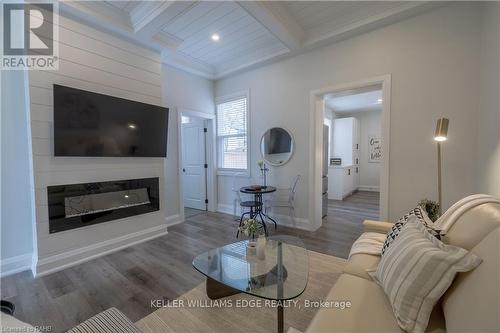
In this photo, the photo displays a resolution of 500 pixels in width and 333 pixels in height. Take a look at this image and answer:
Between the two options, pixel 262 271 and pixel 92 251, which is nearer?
pixel 262 271

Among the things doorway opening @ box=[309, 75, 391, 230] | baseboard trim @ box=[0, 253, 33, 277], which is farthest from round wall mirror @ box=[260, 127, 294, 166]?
baseboard trim @ box=[0, 253, 33, 277]

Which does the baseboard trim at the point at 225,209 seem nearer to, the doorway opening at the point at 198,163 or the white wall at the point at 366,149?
the doorway opening at the point at 198,163

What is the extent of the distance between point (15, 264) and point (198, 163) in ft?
10.5

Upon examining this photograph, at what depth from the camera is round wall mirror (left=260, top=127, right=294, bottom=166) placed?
3849 mm

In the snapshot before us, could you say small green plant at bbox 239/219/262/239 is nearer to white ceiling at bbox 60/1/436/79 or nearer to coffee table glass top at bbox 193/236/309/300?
coffee table glass top at bbox 193/236/309/300

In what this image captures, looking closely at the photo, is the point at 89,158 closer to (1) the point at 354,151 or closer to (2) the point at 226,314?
(2) the point at 226,314

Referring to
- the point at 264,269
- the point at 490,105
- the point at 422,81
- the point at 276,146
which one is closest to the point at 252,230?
the point at 264,269

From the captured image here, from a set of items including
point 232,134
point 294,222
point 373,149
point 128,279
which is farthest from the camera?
point 373,149

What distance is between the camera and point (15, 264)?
8.13 feet

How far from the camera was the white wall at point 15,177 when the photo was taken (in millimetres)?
2434

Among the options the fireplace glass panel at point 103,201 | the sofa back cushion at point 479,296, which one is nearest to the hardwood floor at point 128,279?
the fireplace glass panel at point 103,201

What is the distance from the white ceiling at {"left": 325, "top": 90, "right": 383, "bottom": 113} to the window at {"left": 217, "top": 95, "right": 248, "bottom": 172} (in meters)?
2.34

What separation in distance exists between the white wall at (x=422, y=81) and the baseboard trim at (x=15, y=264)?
454 centimetres

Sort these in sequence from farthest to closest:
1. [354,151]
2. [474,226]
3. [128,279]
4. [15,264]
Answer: [354,151] → [15,264] → [128,279] → [474,226]
